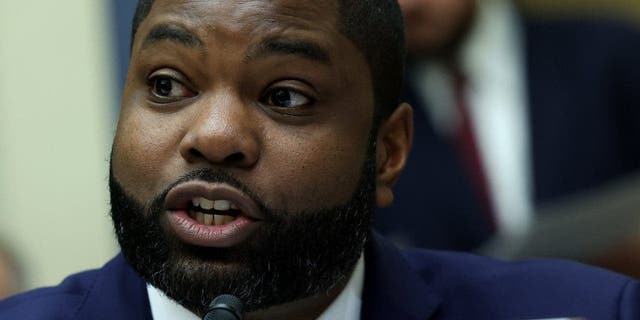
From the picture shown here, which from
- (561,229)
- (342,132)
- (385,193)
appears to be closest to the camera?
(342,132)

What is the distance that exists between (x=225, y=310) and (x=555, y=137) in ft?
6.64

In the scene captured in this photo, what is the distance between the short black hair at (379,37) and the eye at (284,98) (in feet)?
0.59

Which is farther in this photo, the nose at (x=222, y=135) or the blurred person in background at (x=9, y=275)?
the blurred person in background at (x=9, y=275)

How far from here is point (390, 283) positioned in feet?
9.62

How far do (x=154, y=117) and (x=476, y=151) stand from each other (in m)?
1.64

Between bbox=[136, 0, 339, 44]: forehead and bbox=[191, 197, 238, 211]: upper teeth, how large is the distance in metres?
0.31

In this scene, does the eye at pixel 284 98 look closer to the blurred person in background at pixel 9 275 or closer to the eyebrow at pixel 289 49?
the eyebrow at pixel 289 49

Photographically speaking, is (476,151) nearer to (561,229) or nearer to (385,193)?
(561,229)

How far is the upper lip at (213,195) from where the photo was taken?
7.99ft

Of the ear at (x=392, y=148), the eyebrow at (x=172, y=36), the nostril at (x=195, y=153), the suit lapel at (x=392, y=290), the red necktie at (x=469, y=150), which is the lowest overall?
the red necktie at (x=469, y=150)

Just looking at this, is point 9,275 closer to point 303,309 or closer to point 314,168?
point 303,309

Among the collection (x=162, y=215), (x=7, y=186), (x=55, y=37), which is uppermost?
(x=162, y=215)

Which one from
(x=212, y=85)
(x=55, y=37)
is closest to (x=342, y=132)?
(x=212, y=85)

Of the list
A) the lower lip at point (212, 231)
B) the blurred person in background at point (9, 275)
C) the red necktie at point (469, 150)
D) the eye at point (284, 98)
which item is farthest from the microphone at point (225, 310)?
the blurred person in background at point (9, 275)
